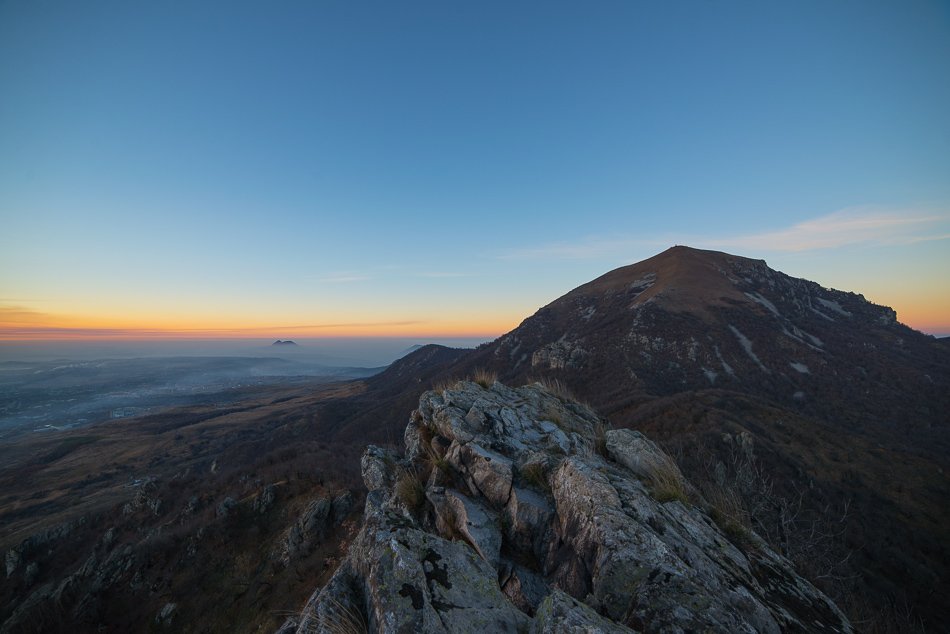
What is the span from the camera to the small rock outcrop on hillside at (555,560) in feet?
13.4

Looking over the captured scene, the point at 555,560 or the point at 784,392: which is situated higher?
the point at 555,560

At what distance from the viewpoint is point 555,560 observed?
6.02 metres

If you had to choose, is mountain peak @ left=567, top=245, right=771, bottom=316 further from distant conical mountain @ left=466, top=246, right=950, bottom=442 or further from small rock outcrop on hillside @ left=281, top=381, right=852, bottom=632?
small rock outcrop on hillside @ left=281, top=381, right=852, bottom=632

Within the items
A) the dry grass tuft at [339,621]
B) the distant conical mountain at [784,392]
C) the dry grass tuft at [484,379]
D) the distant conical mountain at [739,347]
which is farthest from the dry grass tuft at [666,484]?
the distant conical mountain at [739,347]

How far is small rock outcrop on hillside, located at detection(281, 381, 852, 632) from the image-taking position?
4.07 metres

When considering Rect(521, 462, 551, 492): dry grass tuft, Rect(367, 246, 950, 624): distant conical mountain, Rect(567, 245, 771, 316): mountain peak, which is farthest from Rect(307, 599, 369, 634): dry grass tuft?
Rect(567, 245, 771, 316): mountain peak

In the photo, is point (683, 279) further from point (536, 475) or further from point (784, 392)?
point (536, 475)

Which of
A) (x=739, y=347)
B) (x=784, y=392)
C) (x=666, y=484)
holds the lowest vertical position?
(x=784, y=392)

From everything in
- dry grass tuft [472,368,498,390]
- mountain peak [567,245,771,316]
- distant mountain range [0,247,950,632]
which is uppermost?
mountain peak [567,245,771,316]

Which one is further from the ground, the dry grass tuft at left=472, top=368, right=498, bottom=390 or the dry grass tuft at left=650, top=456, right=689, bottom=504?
the dry grass tuft at left=472, top=368, right=498, bottom=390

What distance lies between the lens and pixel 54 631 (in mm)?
22172

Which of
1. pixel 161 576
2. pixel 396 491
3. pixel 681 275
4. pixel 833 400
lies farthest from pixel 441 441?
pixel 681 275

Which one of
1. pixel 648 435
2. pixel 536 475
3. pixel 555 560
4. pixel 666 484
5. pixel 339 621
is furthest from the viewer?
pixel 648 435

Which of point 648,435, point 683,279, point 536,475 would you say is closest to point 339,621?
point 536,475
